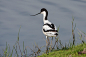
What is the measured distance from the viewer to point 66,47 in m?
6.68

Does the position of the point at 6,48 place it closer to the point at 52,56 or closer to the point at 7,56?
the point at 7,56

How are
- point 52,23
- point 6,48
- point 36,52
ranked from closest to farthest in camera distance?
1. point 6,48
2. point 36,52
3. point 52,23

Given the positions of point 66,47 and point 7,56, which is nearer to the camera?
point 7,56

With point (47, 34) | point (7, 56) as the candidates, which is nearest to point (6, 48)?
point (7, 56)

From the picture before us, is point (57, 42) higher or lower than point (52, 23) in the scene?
lower

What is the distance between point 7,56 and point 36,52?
122 centimetres

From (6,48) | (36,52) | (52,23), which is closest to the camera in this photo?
(6,48)

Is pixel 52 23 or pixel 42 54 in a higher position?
pixel 52 23

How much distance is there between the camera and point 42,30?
684 cm

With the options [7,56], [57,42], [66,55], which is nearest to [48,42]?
[57,42]

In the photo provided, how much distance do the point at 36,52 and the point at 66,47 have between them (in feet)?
3.91

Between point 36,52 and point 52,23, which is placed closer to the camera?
point 36,52

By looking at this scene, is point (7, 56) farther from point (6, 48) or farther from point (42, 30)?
point (42, 30)

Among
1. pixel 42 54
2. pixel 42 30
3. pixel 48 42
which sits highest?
pixel 42 30
